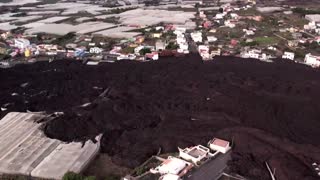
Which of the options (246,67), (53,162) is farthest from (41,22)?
(53,162)

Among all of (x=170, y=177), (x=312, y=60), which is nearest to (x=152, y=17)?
(x=312, y=60)

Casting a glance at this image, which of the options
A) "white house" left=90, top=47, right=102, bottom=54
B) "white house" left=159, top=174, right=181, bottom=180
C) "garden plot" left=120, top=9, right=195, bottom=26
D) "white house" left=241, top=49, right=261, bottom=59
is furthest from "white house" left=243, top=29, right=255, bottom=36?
"white house" left=159, top=174, right=181, bottom=180

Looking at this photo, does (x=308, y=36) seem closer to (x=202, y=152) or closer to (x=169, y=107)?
(x=169, y=107)

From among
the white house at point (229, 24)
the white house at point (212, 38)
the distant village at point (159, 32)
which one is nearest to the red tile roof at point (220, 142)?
the distant village at point (159, 32)

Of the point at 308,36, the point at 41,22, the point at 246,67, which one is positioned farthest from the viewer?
the point at 41,22

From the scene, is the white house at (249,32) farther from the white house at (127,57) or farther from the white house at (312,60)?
the white house at (127,57)
